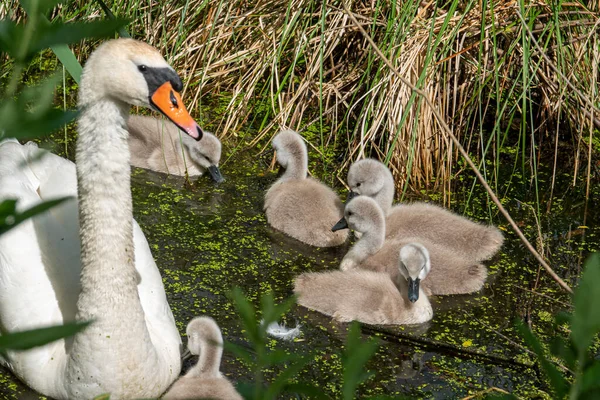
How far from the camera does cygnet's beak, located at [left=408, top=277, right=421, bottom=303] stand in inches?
162

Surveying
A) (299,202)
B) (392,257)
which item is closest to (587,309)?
(392,257)

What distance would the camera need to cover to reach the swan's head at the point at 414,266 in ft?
13.6

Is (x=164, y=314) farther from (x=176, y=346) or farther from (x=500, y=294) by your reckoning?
(x=500, y=294)

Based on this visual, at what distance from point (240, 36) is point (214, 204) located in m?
1.39

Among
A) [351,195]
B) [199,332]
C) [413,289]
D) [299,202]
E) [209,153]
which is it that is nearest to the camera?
[199,332]

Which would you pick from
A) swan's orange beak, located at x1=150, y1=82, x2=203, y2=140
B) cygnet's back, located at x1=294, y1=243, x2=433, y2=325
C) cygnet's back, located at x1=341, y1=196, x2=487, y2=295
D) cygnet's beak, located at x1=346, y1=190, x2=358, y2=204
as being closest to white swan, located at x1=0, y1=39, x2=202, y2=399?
swan's orange beak, located at x1=150, y1=82, x2=203, y2=140

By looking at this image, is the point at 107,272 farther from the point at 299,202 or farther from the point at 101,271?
the point at 299,202

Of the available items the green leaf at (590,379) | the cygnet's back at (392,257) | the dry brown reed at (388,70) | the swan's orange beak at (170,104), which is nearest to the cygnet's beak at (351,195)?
the dry brown reed at (388,70)

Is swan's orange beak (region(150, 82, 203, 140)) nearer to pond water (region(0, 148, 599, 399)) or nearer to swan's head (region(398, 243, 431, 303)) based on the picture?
pond water (region(0, 148, 599, 399))

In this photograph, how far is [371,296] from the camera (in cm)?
417

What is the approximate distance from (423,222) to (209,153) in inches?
55.8

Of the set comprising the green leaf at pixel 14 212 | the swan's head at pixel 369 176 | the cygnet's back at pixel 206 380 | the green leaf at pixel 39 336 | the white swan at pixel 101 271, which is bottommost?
the cygnet's back at pixel 206 380

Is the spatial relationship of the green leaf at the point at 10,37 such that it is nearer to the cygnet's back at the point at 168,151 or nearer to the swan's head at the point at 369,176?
the swan's head at the point at 369,176

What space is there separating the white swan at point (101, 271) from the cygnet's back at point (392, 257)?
53.1 inches
